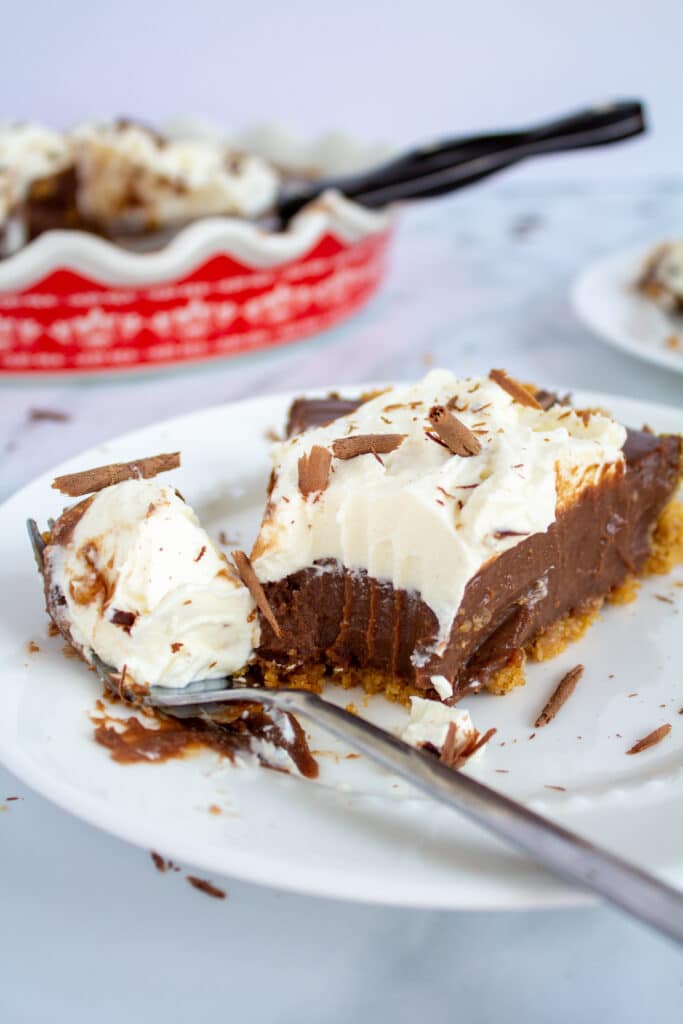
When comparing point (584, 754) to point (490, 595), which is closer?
point (584, 754)

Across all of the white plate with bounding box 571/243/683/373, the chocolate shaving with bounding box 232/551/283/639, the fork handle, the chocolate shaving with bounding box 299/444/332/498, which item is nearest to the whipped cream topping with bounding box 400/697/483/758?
the chocolate shaving with bounding box 232/551/283/639

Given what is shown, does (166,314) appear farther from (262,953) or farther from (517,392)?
(262,953)

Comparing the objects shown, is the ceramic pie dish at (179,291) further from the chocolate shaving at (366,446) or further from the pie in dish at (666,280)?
the chocolate shaving at (366,446)

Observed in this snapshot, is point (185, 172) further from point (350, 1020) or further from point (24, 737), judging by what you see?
point (350, 1020)

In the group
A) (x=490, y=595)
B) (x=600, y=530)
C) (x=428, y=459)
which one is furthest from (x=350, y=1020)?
(x=600, y=530)

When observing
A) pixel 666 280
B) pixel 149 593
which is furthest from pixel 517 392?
pixel 666 280

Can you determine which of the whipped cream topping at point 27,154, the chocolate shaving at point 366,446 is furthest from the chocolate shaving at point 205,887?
the whipped cream topping at point 27,154
